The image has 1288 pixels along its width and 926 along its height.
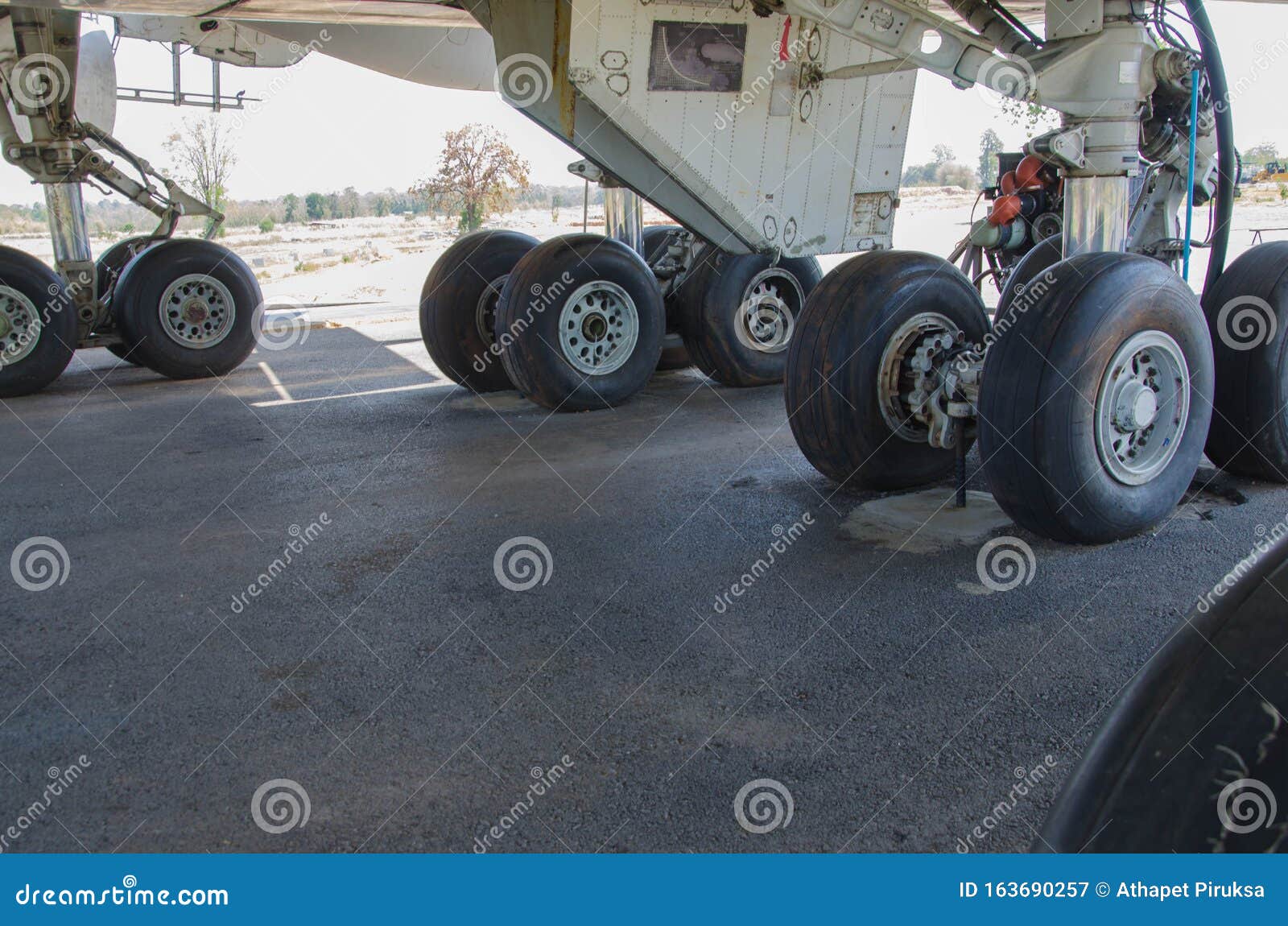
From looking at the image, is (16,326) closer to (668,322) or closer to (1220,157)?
(668,322)

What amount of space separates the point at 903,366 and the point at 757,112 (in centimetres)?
326

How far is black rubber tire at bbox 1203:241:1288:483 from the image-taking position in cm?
504

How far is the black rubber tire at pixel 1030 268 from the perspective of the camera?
4.57 metres

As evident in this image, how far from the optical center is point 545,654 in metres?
3.67

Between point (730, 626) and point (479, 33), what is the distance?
37.0 feet

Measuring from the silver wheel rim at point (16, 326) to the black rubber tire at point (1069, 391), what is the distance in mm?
7692

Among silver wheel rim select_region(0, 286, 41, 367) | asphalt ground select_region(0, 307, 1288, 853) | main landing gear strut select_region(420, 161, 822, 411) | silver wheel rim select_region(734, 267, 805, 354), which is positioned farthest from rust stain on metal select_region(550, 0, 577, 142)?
silver wheel rim select_region(0, 286, 41, 367)

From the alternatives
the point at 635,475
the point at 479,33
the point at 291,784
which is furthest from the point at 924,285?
the point at 479,33

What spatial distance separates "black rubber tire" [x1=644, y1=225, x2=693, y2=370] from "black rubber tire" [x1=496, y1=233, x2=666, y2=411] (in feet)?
1.43

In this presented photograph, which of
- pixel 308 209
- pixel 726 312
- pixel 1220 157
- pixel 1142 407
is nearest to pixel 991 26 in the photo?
pixel 1220 157

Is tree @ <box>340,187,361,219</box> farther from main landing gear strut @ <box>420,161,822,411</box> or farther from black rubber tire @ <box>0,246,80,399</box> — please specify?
main landing gear strut @ <box>420,161,822,411</box>

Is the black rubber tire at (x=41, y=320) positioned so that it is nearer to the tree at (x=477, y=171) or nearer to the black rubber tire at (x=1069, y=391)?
the black rubber tire at (x=1069, y=391)

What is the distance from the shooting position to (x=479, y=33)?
1334 cm

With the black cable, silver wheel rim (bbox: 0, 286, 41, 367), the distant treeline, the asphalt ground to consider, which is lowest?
the distant treeline
